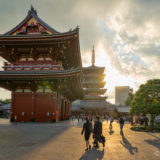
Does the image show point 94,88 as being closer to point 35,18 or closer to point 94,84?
point 94,84

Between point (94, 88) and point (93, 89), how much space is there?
28.2 inches

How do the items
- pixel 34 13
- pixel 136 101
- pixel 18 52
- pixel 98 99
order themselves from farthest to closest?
pixel 98 99
pixel 34 13
pixel 18 52
pixel 136 101

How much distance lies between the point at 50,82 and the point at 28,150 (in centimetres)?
1545

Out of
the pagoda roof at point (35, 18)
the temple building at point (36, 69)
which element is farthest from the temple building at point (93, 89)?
the pagoda roof at point (35, 18)

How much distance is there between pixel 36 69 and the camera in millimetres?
23453

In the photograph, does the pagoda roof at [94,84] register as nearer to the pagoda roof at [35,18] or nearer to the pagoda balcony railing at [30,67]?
the pagoda roof at [35,18]

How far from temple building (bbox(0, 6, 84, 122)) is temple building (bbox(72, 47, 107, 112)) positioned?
36.8m

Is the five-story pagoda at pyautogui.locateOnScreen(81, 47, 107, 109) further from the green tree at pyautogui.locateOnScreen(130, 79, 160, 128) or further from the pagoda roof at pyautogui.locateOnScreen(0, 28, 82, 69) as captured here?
the green tree at pyautogui.locateOnScreen(130, 79, 160, 128)

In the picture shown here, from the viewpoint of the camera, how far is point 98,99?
6150 cm

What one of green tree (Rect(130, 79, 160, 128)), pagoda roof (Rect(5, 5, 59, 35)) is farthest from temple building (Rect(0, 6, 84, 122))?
green tree (Rect(130, 79, 160, 128))

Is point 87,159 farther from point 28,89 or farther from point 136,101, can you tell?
point 28,89

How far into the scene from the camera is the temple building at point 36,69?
2148cm

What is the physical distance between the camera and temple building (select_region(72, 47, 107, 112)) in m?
60.3

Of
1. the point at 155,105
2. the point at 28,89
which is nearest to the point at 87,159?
the point at 155,105
